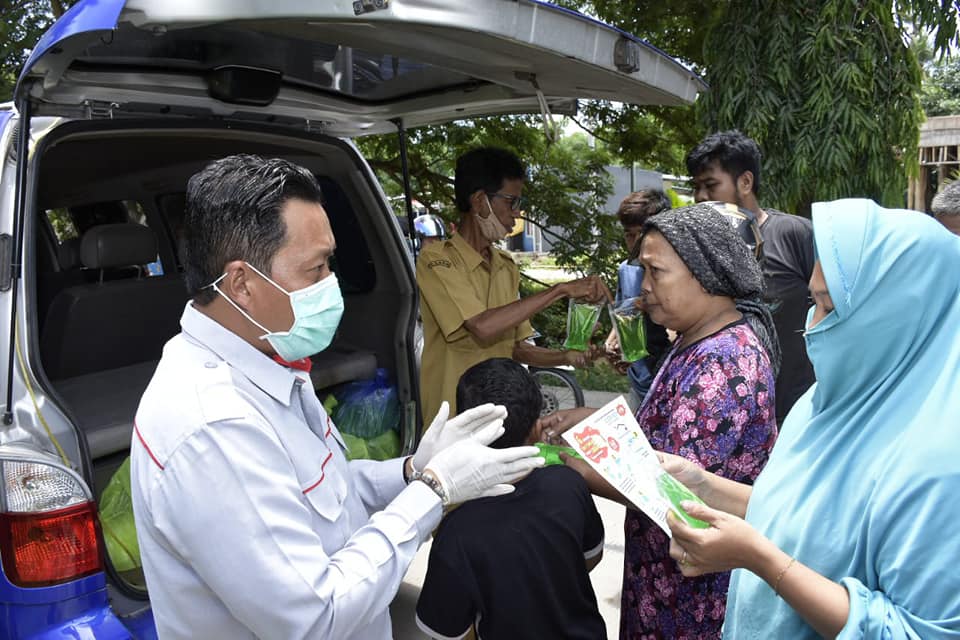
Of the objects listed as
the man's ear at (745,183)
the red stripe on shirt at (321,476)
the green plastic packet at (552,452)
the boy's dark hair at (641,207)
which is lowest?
the green plastic packet at (552,452)

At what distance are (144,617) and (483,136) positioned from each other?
6.84m

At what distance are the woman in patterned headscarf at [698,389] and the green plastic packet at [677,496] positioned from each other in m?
0.32

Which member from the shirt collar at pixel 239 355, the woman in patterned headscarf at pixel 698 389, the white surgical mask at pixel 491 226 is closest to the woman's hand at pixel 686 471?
the woman in patterned headscarf at pixel 698 389

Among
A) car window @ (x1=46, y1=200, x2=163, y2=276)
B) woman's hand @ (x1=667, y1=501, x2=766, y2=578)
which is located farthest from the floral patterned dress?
car window @ (x1=46, y1=200, x2=163, y2=276)

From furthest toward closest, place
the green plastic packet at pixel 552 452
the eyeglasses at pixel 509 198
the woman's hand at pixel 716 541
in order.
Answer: the eyeglasses at pixel 509 198
the green plastic packet at pixel 552 452
the woman's hand at pixel 716 541

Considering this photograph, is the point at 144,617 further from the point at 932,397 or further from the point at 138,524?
the point at 932,397

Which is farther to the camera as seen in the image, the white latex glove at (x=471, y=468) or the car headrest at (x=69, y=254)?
the car headrest at (x=69, y=254)

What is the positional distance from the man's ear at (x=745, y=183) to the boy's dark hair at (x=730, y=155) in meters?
0.01

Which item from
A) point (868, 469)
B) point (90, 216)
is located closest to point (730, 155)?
point (868, 469)

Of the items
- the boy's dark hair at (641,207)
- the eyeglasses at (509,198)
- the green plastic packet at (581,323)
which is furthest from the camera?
the boy's dark hair at (641,207)

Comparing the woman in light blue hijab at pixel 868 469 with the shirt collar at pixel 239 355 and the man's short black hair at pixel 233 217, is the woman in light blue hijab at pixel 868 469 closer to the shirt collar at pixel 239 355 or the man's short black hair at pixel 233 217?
the shirt collar at pixel 239 355

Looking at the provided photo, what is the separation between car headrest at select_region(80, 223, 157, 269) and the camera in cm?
325

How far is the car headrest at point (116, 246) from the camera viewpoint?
325 cm

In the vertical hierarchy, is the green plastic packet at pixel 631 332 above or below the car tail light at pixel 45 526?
above
